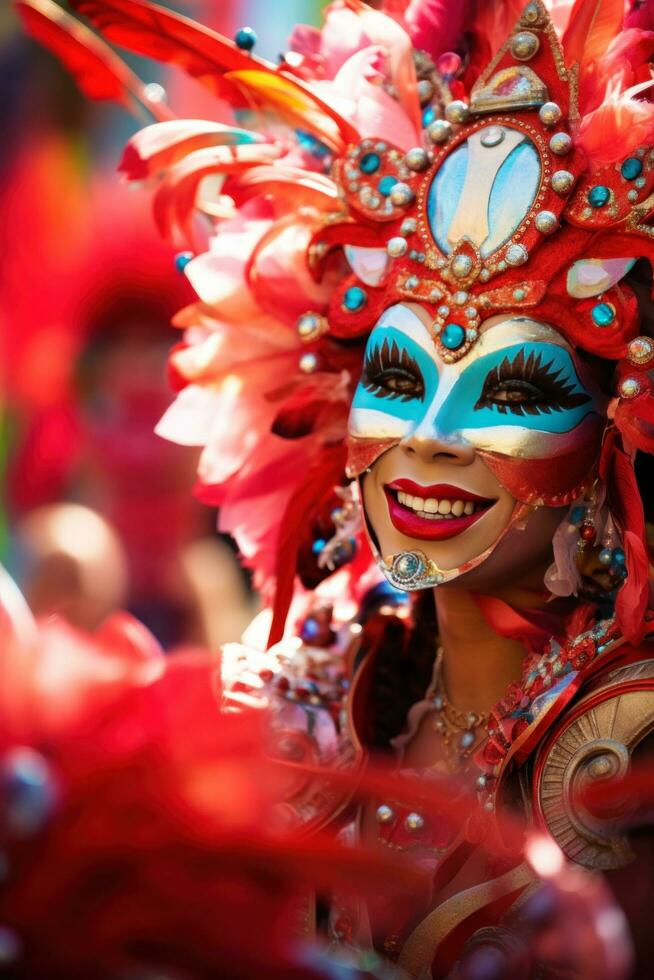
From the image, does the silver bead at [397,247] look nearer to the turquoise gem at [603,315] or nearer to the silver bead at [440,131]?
the silver bead at [440,131]

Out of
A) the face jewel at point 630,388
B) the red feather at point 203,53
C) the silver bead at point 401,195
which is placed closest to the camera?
the face jewel at point 630,388

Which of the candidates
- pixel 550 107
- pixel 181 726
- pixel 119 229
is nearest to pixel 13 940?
pixel 181 726

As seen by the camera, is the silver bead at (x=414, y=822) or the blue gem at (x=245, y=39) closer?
the silver bead at (x=414, y=822)

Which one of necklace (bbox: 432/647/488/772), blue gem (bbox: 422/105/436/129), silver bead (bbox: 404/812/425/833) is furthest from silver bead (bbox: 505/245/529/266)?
silver bead (bbox: 404/812/425/833)

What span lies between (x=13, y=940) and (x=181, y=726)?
0.25 metres

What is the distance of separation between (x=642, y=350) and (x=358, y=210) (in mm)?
544

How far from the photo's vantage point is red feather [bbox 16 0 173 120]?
2.42 metres

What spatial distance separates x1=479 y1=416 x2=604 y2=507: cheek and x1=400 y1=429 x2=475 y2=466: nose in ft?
0.08

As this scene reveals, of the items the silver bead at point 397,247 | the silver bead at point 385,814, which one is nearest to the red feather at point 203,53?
the silver bead at point 397,247

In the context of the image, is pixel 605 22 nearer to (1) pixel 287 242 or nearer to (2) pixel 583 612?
(1) pixel 287 242

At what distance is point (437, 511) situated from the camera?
209 cm

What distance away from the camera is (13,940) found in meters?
1.24

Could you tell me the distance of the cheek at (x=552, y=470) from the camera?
6.68 feet

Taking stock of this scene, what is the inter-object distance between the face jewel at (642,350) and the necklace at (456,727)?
0.64m
